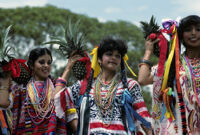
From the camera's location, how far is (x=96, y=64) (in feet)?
14.7

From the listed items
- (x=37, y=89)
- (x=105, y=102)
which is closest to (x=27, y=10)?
(x=37, y=89)

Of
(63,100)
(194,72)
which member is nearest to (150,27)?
(194,72)

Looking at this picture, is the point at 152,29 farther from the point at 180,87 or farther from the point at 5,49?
the point at 5,49

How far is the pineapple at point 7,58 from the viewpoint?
16.2 feet

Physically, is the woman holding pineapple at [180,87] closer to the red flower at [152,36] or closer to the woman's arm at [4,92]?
the red flower at [152,36]

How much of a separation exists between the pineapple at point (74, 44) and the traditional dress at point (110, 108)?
477 millimetres

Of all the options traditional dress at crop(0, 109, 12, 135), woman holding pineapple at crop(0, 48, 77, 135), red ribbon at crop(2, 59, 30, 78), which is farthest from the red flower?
traditional dress at crop(0, 109, 12, 135)

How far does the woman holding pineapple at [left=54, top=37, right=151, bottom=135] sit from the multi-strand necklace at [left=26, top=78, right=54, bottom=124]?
2.29 ft

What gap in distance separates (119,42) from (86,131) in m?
1.28

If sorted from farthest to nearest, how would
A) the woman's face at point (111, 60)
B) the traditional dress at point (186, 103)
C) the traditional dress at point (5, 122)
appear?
the traditional dress at point (5, 122)
the woman's face at point (111, 60)
the traditional dress at point (186, 103)

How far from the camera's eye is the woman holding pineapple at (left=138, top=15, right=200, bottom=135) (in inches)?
152

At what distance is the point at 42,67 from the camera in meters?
5.16

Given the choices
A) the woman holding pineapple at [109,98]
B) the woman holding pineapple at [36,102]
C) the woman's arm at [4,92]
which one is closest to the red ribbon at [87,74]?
the woman holding pineapple at [109,98]

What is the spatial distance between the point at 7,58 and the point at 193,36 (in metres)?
2.81
